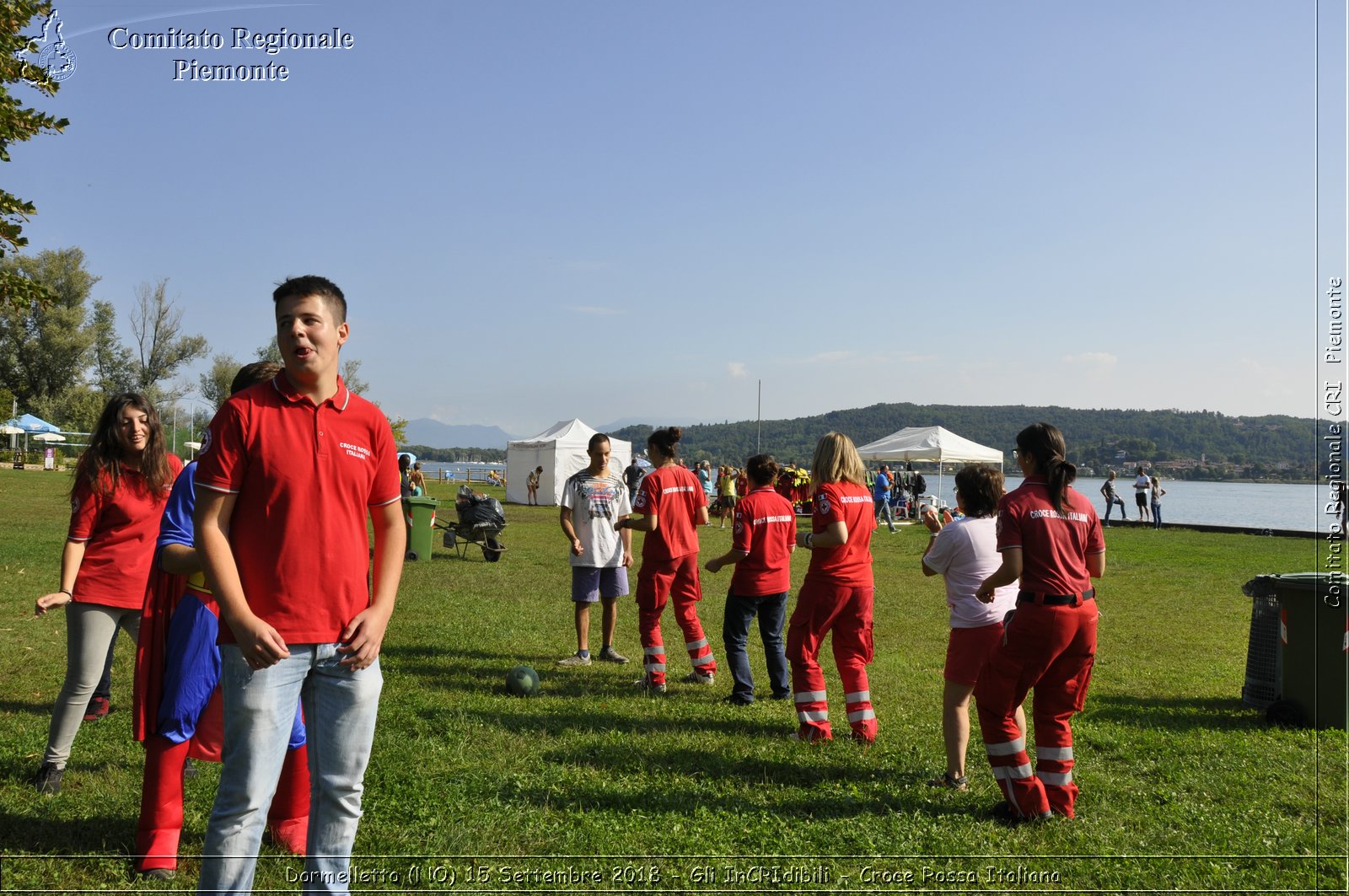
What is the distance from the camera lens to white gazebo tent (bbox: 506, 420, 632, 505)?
1346 inches

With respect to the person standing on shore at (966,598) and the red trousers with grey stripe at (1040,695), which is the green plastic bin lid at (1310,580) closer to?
the person standing on shore at (966,598)

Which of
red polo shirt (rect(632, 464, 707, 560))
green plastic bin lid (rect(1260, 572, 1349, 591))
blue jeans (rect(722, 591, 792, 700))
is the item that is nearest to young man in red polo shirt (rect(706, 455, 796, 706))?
blue jeans (rect(722, 591, 792, 700))

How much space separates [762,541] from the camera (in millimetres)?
6738

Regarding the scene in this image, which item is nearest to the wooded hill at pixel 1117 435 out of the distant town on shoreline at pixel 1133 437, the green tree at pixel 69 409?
the distant town on shoreline at pixel 1133 437

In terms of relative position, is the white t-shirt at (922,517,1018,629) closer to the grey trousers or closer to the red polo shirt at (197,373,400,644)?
the red polo shirt at (197,373,400,644)

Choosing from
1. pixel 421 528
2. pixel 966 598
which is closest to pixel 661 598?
pixel 966 598

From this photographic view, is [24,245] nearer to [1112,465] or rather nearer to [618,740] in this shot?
[618,740]

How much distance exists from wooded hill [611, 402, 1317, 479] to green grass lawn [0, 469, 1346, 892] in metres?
1.86

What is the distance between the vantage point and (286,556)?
8.68 ft

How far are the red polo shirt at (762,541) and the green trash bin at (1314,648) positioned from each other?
3.52m

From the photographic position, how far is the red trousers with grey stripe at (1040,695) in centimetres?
438

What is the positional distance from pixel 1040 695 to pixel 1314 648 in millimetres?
3268

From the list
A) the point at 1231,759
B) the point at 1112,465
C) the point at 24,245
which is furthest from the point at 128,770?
the point at 1112,465

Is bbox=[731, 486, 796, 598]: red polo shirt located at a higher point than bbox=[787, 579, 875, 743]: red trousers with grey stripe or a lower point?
higher
